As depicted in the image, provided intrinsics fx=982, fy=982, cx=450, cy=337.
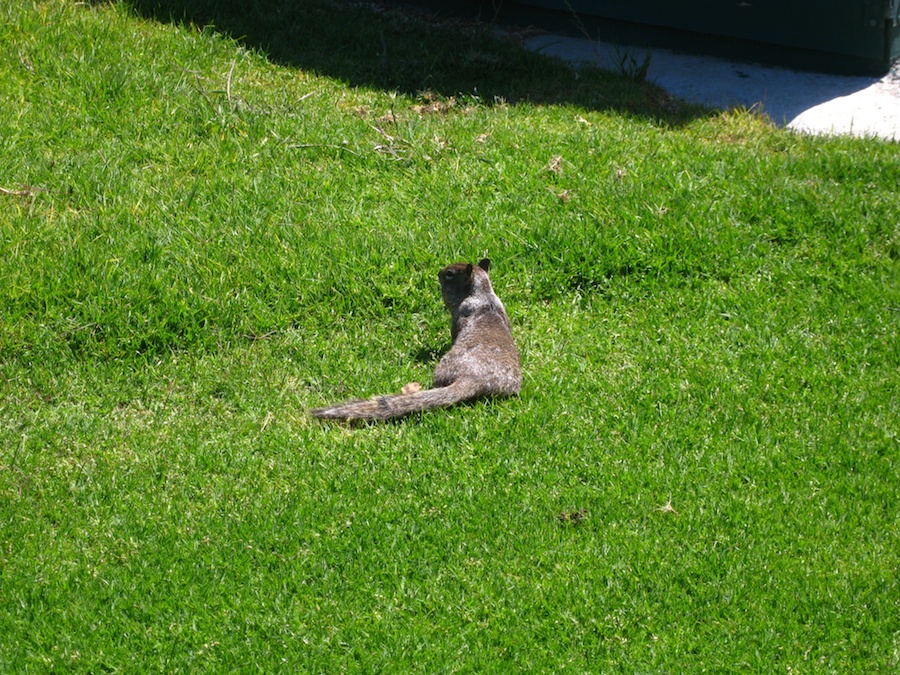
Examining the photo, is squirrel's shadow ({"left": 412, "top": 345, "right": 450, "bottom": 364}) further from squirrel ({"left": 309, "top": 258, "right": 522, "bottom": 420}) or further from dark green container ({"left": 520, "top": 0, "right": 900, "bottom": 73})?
dark green container ({"left": 520, "top": 0, "right": 900, "bottom": 73})

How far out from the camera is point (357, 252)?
6570 mm

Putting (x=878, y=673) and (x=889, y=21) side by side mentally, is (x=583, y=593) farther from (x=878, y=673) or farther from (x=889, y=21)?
(x=889, y=21)

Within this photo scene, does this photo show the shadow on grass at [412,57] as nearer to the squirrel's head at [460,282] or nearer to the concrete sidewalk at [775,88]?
the concrete sidewalk at [775,88]

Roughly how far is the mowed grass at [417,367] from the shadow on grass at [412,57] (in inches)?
2.5

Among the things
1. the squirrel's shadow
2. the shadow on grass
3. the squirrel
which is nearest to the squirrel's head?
the squirrel

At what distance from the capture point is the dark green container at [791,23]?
28.7 feet

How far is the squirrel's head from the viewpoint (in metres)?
5.91

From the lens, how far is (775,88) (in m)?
9.21

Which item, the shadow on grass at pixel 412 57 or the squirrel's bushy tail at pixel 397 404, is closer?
Result: the squirrel's bushy tail at pixel 397 404

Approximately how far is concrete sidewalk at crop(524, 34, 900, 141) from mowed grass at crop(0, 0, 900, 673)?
51 centimetres

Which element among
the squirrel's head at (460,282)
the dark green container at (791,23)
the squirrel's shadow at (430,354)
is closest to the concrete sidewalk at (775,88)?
the dark green container at (791,23)

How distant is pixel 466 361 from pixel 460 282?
689 mm

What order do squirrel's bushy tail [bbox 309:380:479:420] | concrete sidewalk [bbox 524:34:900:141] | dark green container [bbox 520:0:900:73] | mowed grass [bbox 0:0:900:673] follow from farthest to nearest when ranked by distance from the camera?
dark green container [bbox 520:0:900:73] < concrete sidewalk [bbox 524:34:900:141] < squirrel's bushy tail [bbox 309:380:479:420] < mowed grass [bbox 0:0:900:673]

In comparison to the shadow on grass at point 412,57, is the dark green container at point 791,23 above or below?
above
